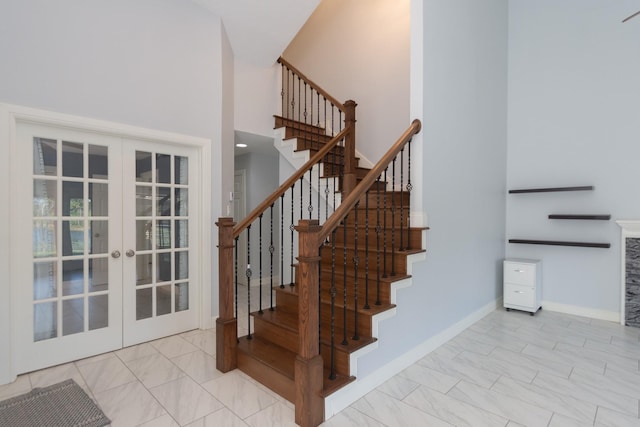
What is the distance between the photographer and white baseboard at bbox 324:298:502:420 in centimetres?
205

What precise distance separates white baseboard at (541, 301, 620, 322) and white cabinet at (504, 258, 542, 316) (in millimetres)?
192

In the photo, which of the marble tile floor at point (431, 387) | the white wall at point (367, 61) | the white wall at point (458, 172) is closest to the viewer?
the marble tile floor at point (431, 387)

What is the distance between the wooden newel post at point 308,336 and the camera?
1.89 m

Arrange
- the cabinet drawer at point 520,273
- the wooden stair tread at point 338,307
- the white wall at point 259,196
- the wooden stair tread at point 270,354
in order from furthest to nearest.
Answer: the white wall at point 259,196, the cabinet drawer at point 520,273, the wooden stair tread at point 338,307, the wooden stair tread at point 270,354

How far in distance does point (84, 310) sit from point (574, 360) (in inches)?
167

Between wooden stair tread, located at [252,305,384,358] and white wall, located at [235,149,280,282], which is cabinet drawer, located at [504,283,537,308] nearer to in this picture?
wooden stair tread, located at [252,305,384,358]

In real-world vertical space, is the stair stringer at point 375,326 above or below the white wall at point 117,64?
below

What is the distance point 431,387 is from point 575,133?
3579mm

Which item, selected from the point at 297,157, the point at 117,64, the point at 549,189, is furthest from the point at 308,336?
the point at 549,189

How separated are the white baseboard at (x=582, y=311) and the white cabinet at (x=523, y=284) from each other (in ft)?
0.63

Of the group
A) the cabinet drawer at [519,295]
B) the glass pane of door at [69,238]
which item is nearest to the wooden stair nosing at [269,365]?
the glass pane of door at [69,238]

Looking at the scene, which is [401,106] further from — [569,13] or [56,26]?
[56,26]

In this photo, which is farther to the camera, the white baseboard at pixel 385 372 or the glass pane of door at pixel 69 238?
the glass pane of door at pixel 69 238

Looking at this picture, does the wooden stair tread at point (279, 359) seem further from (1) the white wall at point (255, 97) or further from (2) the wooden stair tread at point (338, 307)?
(1) the white wall at point (255, 97)
